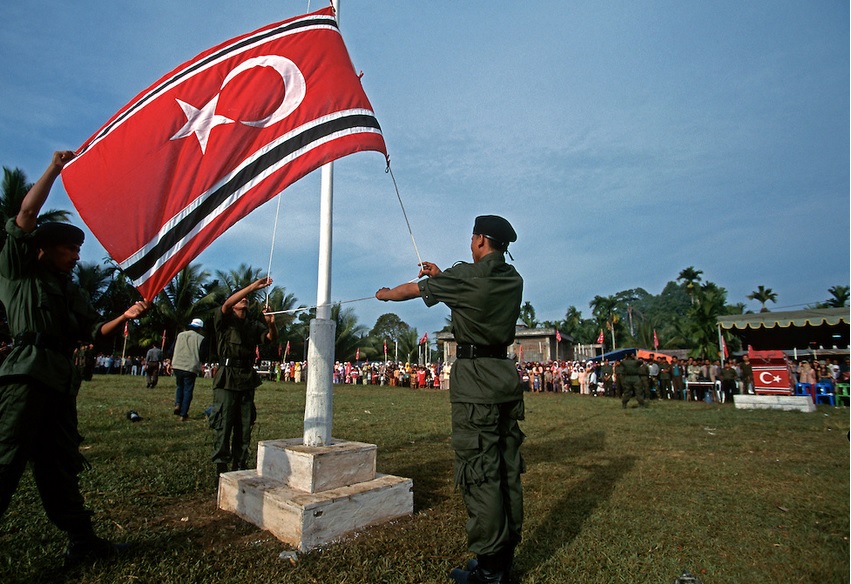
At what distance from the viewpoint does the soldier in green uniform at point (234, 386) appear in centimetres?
495

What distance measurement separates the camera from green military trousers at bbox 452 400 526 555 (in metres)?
2.87

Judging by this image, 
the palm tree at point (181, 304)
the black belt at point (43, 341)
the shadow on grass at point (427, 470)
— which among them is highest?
the palm tree at point (181, 304)

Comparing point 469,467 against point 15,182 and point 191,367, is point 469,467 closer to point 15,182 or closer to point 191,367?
point 191,367

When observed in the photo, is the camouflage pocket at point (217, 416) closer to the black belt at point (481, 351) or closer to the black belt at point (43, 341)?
the black belt at point (43, 341)

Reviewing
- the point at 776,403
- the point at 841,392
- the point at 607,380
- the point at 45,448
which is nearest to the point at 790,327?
the point at 841,392

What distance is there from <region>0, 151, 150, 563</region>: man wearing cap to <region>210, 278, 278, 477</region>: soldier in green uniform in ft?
6.19

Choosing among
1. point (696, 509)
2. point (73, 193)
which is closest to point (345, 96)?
point (73, 193)

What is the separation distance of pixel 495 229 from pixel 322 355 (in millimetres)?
1802

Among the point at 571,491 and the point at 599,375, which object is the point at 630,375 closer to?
the point at 571,491

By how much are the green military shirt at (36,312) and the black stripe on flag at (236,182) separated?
48 cm

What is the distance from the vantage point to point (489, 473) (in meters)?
2.94

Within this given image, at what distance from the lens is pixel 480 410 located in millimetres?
3057

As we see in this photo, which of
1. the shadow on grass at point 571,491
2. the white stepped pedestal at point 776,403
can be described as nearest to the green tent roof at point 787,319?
the white stepped pedestal at point 776,403

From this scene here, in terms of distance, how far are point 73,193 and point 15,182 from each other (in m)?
34.1
